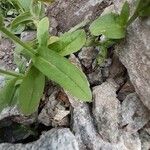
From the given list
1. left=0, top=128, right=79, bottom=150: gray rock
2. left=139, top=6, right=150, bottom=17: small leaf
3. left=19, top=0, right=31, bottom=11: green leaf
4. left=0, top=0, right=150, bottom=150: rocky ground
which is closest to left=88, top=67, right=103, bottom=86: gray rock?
left=0, top=0, right=150, bottom=150: rocky ground

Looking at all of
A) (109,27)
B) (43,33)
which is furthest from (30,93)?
(109,27)

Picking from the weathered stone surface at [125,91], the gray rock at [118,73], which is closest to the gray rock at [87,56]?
the gray rock at [118,73]

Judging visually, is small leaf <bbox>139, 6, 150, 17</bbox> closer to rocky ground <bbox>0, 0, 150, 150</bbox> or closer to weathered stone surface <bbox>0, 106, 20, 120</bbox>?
rocky ground <bbox>0, 0, 150, 150</bbox>

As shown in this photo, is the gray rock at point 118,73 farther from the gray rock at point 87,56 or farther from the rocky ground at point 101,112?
the gray rock at point 87,56

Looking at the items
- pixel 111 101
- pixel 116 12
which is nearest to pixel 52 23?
pixel 116 12

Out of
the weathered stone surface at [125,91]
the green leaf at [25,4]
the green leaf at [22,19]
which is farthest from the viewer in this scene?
the green leaf at [25,4]

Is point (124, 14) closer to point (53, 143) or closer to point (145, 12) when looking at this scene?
point (145, 12)
